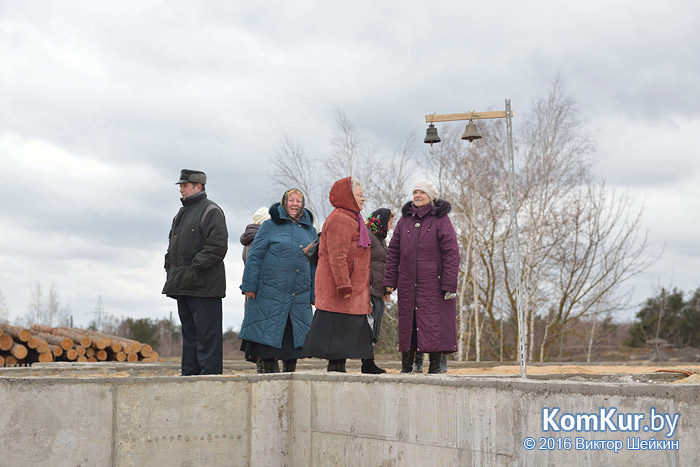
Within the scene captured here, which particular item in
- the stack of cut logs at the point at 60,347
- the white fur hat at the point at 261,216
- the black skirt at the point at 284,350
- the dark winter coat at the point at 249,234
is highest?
the white fur hat at the point at 261,216

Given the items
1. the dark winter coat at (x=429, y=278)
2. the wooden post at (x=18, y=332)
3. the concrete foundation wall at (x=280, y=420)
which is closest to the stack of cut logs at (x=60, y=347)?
the wooden post at (x=18, y=332)

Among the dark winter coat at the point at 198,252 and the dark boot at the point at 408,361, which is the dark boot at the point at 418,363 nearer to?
the dark boot at the point at 408,361

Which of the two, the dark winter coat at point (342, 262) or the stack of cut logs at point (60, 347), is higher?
the dark winter coat at point (342, 262)

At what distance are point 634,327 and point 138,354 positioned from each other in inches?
878

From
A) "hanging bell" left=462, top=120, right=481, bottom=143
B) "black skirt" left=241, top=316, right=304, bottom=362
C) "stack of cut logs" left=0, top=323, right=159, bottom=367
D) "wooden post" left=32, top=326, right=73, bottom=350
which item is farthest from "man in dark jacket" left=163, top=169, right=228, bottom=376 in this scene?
"wooden post" left=32, top=326, right=73, bottom=350

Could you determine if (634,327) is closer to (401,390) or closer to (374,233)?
(374,233)

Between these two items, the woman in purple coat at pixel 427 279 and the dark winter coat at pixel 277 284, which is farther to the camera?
the dark winter coat at pixel 277 284

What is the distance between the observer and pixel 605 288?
2239cm

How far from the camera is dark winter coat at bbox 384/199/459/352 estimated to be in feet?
23.1

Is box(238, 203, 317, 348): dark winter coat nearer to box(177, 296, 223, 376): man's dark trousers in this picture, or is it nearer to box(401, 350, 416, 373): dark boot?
box(177, 296, 223, 376): man's dark trousers

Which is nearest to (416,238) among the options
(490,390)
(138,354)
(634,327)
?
(490,390)

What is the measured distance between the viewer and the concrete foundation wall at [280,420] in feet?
14.6

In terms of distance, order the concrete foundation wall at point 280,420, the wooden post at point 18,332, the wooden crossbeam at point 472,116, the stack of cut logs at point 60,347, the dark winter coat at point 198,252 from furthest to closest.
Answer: the wooden post at point 18,332
the stack of cut logs at point 60,347
the wooden crossbeam at point 472,116
the dark winter coat at point 198,252
the concrete foundation wall at point 280,420

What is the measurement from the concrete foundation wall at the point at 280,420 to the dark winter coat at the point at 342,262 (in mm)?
839
